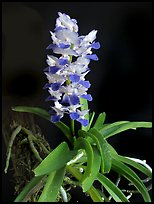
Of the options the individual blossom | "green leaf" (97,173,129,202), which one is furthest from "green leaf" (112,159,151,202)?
the individual blossom

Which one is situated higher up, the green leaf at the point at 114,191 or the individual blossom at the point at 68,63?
the individual blossom at the point at 68,63

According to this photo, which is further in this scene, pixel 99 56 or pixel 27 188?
pixel 99 56

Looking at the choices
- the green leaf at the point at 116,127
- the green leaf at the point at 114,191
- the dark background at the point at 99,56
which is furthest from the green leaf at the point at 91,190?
the dark background at the point at 99,56

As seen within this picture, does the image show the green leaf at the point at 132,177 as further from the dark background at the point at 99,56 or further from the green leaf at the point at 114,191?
the dark background at the point at 99,56

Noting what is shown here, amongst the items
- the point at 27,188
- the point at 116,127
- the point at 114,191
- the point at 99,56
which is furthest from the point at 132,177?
the point at 99,56

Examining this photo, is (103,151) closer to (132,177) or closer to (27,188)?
(132,177)

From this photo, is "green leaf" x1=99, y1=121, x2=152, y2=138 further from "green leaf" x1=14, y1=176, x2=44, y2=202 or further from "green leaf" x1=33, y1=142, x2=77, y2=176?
"green leaf" x1=14, y1=176, x2=44, y2=202

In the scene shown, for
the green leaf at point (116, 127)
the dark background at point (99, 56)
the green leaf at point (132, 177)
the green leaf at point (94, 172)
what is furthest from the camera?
the dark background at point (99, 56)
